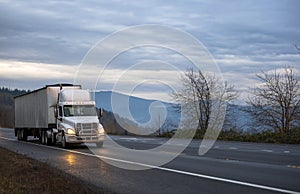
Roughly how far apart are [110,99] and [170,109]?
1217 cm

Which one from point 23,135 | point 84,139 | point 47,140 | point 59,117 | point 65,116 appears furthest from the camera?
point 23,135

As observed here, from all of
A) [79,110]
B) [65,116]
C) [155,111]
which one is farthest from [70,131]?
[155,111]

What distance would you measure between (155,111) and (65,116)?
11855mm

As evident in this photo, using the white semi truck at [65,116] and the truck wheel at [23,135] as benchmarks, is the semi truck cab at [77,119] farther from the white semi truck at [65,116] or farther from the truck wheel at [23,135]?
the truck wheel at [23,135]

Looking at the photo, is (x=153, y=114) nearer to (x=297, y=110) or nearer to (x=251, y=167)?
(x=297, y=110)

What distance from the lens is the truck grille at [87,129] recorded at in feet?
80.4

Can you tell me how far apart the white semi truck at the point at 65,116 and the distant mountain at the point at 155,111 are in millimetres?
956

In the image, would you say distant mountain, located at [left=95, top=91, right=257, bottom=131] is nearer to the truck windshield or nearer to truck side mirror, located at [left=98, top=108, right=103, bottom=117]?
truck side mirror, located at [left=98, top=108, right=103, bottom=117]

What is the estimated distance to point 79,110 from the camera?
84.6 feet

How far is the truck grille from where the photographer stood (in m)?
24.5

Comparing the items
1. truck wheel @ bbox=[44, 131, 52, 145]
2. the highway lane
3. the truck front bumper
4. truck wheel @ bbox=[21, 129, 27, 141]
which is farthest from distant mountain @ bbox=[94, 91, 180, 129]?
truck wheel @ bbox=[21, 129, 27, 141]

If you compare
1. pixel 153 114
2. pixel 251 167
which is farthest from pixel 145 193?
pixel 153 114

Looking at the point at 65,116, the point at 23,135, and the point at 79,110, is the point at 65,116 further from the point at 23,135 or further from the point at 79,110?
the point at 23,135

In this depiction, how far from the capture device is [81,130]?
80.4ft
